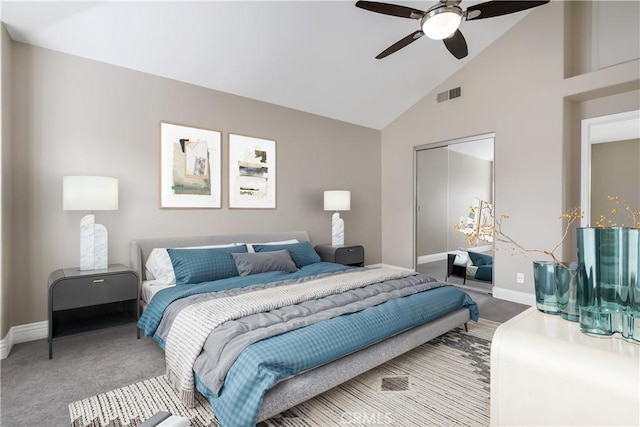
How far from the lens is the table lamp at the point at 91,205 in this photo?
8.99 feet

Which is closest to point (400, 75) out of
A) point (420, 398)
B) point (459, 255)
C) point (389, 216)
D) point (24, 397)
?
point (389, 216)

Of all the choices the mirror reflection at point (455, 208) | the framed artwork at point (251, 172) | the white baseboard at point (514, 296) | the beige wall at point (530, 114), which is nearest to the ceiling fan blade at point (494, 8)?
the beige wall at point (530, 114)

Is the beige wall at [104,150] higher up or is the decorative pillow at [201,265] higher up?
the beige wall at [104,150]

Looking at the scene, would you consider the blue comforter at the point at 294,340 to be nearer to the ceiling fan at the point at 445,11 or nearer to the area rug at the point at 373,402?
the area rug at the point at 373,402

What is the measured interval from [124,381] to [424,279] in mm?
2548

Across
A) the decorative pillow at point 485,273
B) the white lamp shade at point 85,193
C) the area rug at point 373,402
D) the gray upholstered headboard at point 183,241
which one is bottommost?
the area rug at point 373,402

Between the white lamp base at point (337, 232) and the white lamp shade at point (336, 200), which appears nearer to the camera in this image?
the white lamp shade at point (336, 200)

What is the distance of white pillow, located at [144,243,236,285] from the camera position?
3116 millimetres

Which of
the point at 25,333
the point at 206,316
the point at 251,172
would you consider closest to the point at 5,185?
the point at 25,333

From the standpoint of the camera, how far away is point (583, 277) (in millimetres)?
833

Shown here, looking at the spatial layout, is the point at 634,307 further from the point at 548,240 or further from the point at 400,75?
the point at 400,75

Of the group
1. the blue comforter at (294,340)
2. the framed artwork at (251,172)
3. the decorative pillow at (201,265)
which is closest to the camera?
the blue comforter at (294,340)

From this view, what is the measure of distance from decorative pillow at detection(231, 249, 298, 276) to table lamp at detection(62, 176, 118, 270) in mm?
A: 1192

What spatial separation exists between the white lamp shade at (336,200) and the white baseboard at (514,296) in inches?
90.9
